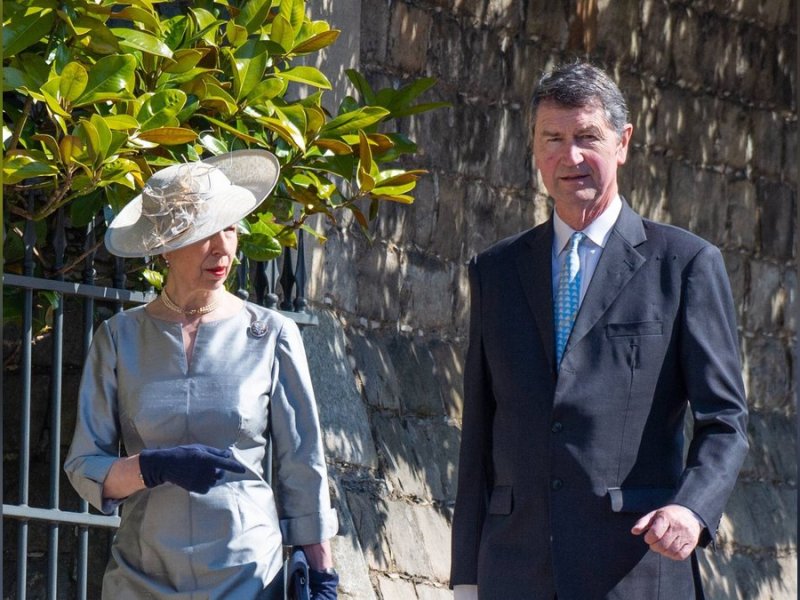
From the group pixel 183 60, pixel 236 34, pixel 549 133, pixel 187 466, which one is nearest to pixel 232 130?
pixel 183 60

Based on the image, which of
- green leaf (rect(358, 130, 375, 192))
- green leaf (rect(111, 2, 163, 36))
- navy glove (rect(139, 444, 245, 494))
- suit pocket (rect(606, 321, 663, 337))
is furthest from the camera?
green leaf (rect(358, 130, 375, 192))

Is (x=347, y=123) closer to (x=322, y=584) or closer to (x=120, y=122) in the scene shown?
(x=120, y=122)

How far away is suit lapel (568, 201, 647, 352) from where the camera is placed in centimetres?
395

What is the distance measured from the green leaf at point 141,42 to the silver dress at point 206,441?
3.31ft

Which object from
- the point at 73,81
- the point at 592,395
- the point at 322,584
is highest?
the point at 73,81

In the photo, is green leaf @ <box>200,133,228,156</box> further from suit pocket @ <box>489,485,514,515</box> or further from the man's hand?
the man's hand

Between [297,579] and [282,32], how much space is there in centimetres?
188

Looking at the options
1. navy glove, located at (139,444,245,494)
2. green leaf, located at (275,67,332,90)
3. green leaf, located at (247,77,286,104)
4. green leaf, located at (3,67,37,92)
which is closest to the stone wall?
green leaf, located at (275,67,332,90)

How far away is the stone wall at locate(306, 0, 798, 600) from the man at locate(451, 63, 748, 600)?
6.84 feet

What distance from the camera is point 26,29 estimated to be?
465 centimetres

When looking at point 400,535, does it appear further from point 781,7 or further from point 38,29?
point 781,7

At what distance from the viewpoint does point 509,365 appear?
158 inches

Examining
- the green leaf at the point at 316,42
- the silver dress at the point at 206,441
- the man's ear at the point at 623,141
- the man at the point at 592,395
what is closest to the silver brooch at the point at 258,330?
the silver dress at the point at 206,441

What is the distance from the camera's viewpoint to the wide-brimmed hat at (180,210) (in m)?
4.05
